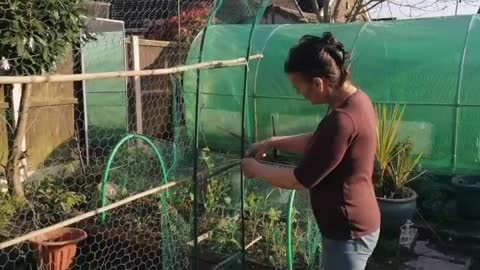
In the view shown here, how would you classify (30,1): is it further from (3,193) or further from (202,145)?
(202,145)

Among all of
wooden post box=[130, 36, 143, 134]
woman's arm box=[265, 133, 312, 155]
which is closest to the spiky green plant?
woman's arm box=[265, 133, 312, 155]

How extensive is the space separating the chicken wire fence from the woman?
888mm

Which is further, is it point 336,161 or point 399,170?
point 399,170

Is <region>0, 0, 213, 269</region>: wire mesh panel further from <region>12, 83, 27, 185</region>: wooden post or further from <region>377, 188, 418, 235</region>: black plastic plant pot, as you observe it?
<region>377, 188, 418, 235</region>: black plastic plant pot

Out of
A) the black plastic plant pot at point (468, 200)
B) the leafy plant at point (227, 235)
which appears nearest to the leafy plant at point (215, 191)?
the leafy plant at point (227, 235)

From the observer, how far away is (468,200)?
506cm

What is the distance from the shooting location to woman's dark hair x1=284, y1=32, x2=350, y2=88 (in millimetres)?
1888

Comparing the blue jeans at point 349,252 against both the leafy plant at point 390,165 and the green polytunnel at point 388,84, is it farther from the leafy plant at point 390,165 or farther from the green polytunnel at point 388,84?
the green polytunnel at point 388,84

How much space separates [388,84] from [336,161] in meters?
4.20

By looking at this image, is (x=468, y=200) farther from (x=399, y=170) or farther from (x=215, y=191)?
(x=215, y=191)

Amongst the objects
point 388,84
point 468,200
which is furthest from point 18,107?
point 468,200

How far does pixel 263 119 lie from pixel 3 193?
3.15 m

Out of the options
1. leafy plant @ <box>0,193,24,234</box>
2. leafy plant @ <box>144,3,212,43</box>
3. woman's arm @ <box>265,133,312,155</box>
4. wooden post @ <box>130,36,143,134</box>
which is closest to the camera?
woman's arm @ <box>265,133,312,155</box>

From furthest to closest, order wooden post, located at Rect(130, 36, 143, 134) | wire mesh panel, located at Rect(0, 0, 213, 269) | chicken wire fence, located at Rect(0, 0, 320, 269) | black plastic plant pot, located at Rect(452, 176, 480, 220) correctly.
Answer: wooden post, located at Rect(130, 36, 143, 134)
black plastic plant pot, located at Rect(452, 176, 480, 220)
wire mesh panel, located at Rect(0, 0, 213, 269)
chicken wire fence, located at Rect(0, 0, 320, 269)
